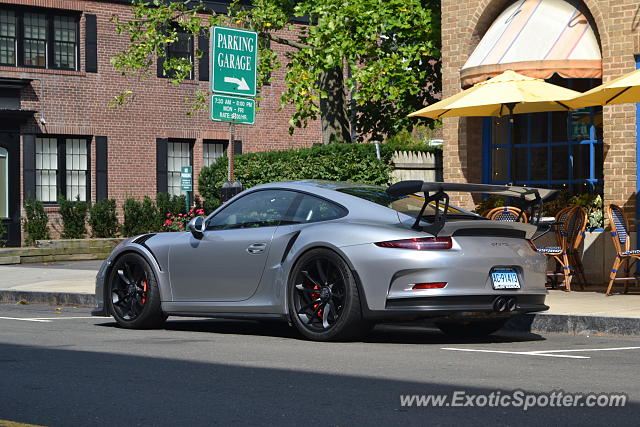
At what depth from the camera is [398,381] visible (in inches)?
267

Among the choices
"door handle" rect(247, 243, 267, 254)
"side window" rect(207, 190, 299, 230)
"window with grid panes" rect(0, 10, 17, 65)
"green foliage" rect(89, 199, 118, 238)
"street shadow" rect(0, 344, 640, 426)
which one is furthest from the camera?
"green foliage" rect(89, 199, 118, 238)

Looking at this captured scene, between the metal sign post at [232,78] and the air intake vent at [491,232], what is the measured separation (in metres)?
5.09

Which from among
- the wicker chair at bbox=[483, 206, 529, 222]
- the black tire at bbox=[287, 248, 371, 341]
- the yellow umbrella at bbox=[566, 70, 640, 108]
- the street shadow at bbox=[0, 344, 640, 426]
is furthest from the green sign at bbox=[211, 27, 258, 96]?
the street shadow at bbox=[0, 344, 640, 426]

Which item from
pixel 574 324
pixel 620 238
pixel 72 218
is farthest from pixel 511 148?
pixel 72 218

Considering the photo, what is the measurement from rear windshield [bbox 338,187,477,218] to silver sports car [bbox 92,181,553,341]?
0.04ft

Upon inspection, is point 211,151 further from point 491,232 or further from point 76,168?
point 491,232

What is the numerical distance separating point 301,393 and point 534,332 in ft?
15.8

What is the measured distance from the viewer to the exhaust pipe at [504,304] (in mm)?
8883

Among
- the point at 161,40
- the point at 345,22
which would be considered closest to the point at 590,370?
the point at 345,22

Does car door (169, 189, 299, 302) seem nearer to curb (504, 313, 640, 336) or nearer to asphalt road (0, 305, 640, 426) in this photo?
asphalt road (0, 305, 640, 426)

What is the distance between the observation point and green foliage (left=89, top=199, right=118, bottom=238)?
28.8m

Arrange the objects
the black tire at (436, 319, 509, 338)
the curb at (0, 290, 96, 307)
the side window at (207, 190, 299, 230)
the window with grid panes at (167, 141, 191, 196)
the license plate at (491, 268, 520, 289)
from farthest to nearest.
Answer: the window with grid panes at (167, 141, 191, 196), the curb at (0, 290, 96, 307), the black tire at (436, 319, 509, 338), the side window at (207, 190, 299, 230), the license plate at (491, 268, 520, 289)

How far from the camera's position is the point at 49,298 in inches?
597

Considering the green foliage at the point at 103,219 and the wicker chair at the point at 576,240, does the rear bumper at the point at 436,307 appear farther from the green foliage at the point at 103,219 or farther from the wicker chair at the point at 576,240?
the green foliage at the point at 103,219
